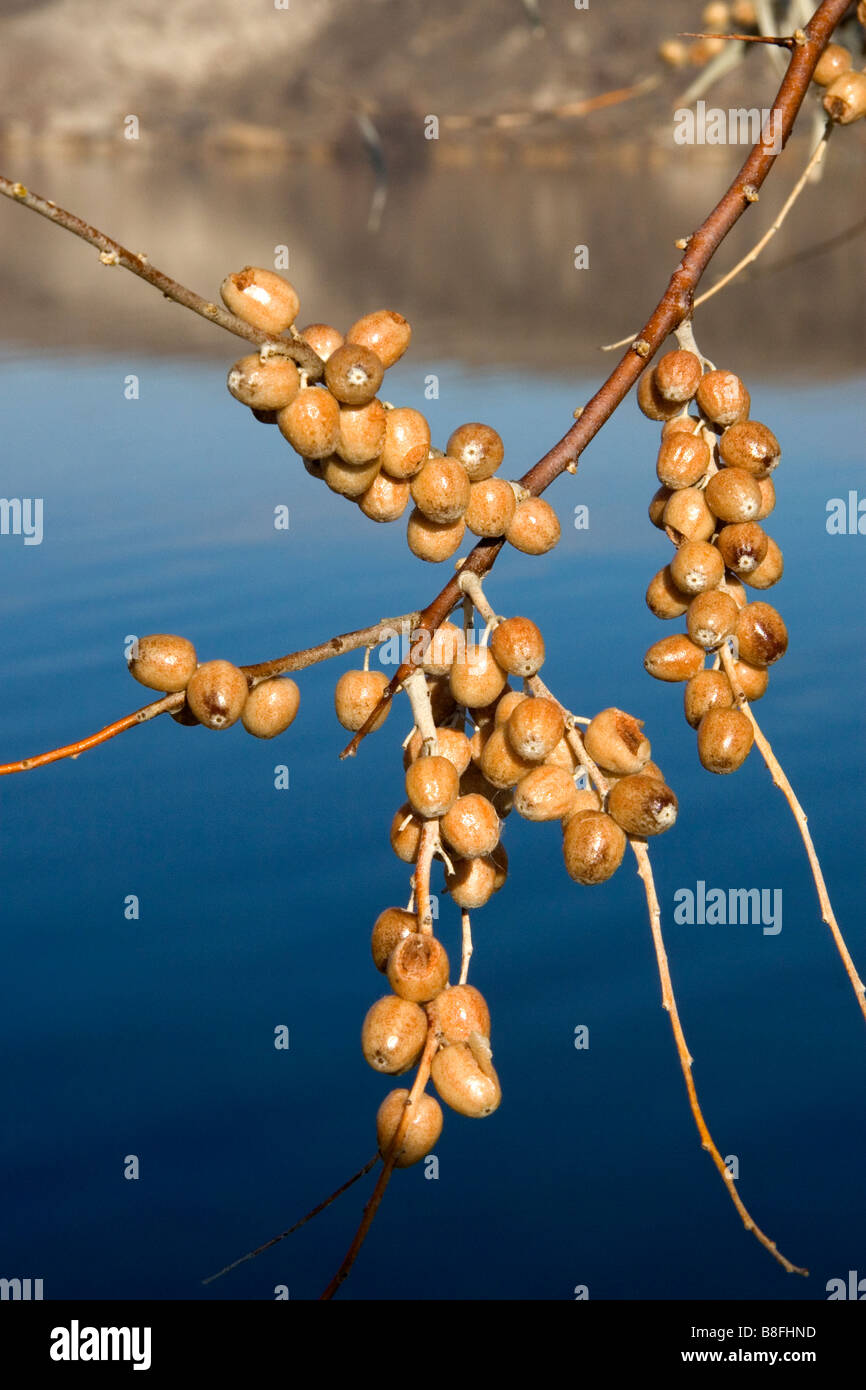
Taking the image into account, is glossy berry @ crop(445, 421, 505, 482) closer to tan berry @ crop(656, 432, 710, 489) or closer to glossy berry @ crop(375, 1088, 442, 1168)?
tan berry @ crop(656, 432, 710, 489)

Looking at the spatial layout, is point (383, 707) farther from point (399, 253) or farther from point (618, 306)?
point (399, 253)

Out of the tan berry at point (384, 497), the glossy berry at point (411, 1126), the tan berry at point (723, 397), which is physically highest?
the tan berry at point (723, 397)

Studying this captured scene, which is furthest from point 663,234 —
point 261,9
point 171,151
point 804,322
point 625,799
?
point 625,799

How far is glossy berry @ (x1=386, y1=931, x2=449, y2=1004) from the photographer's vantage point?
1.37 feet

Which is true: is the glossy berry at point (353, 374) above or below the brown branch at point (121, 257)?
above

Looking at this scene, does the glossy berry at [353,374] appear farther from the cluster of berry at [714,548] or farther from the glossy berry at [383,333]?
the cluster of berry at [714,548]

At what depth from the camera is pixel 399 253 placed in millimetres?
6410

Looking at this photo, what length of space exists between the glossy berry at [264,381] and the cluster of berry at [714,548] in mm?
144

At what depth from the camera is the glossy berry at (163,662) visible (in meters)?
0.43

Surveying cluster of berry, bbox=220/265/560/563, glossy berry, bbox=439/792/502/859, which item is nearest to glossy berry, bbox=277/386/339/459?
cluster of berry, bbox=220/265/560/563

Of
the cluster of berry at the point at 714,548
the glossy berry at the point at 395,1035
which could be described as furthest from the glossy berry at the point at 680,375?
the glossy berry at the point at 395,1035

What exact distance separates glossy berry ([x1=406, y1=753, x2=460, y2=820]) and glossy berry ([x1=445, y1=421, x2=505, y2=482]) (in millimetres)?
88

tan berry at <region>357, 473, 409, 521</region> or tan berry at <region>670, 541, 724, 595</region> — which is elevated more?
tan berry at <region>357, 473, 409, 521</region>

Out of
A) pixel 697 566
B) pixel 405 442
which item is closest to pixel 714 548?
pixel 697 566
